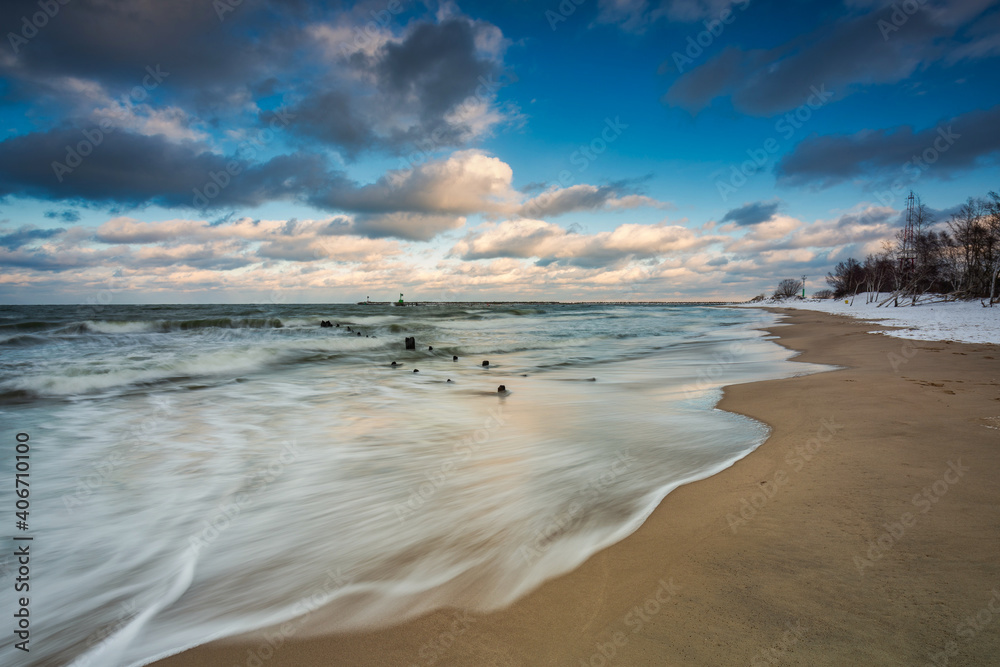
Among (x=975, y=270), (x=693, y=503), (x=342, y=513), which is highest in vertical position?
(x=975, y=270)

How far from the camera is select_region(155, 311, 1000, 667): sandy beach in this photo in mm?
1637

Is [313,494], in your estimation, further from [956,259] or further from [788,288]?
[788,288]

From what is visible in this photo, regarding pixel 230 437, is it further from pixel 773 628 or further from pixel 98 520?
pixel 773 628

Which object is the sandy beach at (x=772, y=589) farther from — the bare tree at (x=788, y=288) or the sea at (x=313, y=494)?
the bare tree at (x=788, y=288)

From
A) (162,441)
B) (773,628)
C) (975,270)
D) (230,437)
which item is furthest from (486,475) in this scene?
(975,270)

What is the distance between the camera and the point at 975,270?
3950 centimetres

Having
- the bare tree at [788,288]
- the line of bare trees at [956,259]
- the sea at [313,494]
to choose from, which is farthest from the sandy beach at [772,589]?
the bare tree at [788,288]

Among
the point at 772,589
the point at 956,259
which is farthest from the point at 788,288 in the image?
the point at 772,589

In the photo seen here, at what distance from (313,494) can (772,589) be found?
3446mm

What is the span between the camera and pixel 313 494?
3.87 meters

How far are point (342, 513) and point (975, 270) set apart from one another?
188 ft

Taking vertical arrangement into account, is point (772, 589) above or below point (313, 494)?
above

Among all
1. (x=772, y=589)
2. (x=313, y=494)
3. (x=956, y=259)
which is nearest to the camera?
(x=772, y=589)

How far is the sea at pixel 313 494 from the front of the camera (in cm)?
230
